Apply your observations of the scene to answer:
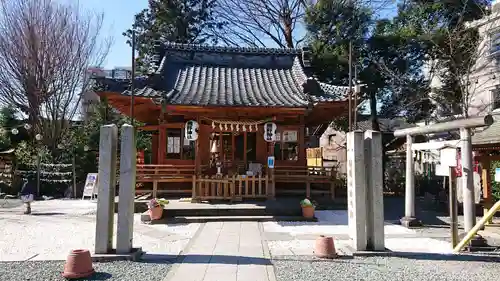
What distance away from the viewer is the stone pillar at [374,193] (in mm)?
6367

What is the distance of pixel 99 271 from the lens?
17.4 ft

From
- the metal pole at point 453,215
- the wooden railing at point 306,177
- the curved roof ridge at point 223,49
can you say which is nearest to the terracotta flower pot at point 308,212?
the wooden railing at point 306,177

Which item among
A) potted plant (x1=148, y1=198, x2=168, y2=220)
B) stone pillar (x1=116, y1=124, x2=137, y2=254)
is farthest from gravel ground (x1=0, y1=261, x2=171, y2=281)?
potted plant (x1=148, y1=198, x2=168, y2=220)

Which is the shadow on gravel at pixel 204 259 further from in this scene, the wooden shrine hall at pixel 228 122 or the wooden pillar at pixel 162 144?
the wooden pillar at pixel 162 144

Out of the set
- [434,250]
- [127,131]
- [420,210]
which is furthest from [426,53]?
[127,131]

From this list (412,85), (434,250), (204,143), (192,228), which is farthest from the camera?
(412,85)

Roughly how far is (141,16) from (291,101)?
16.8 meters

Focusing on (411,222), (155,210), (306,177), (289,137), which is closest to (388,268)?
(411,222)

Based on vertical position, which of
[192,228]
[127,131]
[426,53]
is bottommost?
[192,228]

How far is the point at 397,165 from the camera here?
19812 mm

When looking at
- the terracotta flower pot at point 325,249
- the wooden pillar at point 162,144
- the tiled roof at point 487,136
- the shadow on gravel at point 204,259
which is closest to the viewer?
the shadow on gravel at point 204,259

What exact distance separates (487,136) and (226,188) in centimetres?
862

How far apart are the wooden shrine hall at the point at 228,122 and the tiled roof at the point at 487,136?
4.31 m

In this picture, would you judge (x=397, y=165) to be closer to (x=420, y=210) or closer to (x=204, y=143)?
(x=420, y=210)
